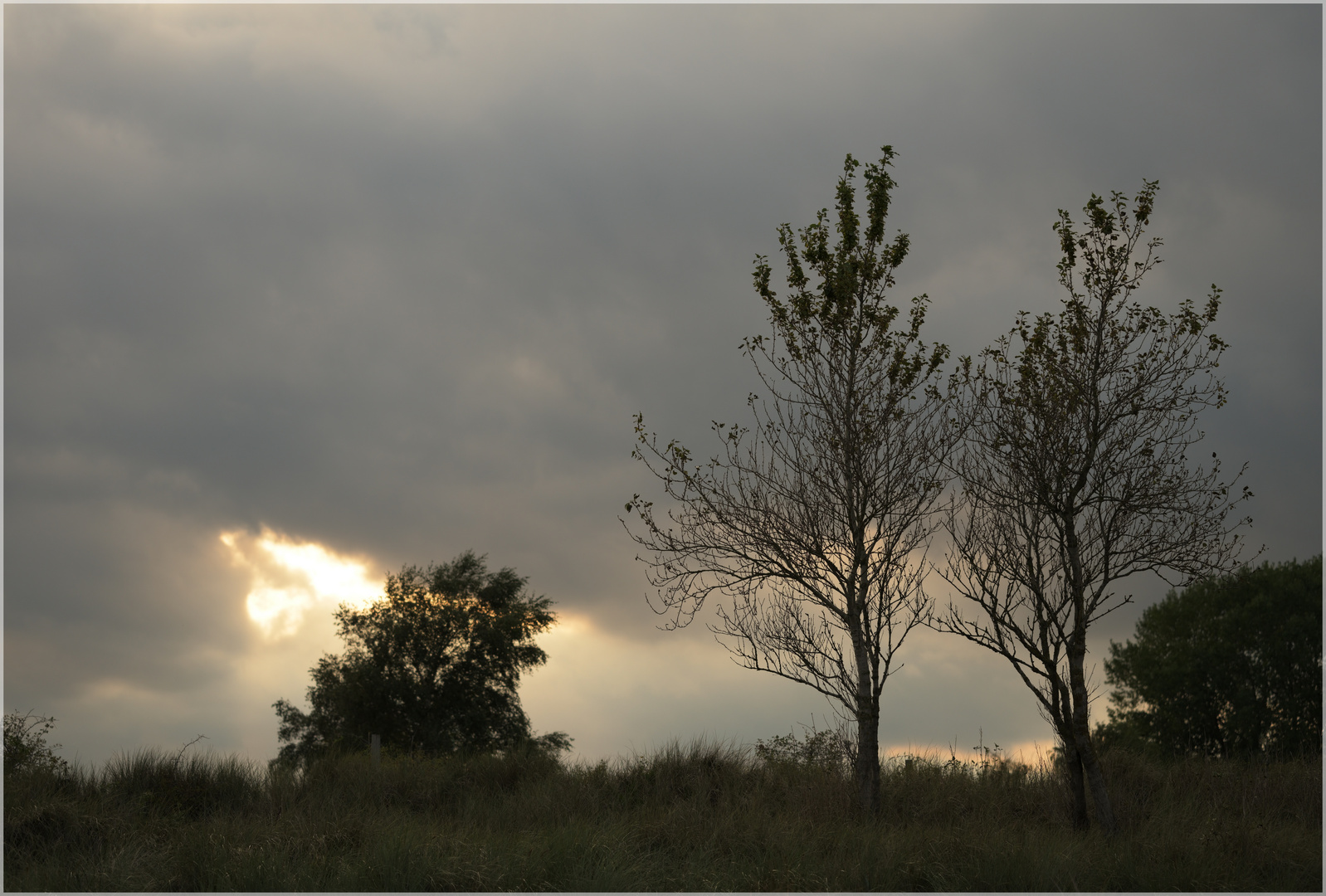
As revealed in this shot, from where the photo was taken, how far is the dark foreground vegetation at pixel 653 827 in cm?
877

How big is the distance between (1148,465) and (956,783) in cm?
560

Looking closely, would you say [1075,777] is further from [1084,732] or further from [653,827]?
[653,827]

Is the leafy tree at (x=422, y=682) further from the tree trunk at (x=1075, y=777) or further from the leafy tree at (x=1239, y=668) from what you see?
the tree trunk at (x=1075, y=777)

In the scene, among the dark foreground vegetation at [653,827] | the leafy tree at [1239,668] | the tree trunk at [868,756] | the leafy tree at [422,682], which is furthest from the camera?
the leafy tree at [422,682]

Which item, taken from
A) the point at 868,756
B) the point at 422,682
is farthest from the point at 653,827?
the point at 422,682

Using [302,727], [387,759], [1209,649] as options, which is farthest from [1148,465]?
[302,727]

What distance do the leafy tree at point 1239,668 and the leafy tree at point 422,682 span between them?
62.3ft

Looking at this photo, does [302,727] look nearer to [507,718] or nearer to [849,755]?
[507,718]

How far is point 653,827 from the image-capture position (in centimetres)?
1088

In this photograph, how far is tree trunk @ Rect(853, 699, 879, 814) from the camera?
11.2 meters

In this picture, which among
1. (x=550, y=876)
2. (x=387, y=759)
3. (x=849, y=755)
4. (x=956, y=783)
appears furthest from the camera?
(x=387, y=759)

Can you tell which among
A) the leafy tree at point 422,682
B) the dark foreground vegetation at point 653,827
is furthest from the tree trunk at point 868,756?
the leafy tree at point 422,682

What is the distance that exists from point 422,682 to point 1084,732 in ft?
78.4

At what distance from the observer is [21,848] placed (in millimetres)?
10008
